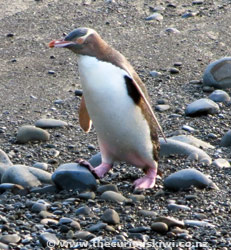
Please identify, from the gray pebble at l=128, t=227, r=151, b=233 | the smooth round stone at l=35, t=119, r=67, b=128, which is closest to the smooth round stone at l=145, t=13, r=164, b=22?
the smooth round stone at l=35, t=119, r=67, b=128

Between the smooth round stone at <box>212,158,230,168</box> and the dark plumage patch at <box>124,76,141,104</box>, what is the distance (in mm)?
786

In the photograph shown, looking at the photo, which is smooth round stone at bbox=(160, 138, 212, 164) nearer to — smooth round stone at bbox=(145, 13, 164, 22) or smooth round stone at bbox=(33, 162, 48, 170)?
smooth round stone at bbox=(33, 162, 48, 170)

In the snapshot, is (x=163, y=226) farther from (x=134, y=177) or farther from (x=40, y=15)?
(x=40, y=15)

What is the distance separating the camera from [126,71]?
5.27m

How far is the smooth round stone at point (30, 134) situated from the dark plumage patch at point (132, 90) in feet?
4.28

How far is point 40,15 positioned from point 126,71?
15.9 ft

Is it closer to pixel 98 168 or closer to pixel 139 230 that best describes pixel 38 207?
pixel 139 230

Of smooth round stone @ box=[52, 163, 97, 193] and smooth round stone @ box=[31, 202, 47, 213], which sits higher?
smooth round stone @ box=[31, 202, 47, 213]

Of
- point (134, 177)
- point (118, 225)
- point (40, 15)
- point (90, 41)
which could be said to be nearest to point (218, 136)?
point (134, 177)

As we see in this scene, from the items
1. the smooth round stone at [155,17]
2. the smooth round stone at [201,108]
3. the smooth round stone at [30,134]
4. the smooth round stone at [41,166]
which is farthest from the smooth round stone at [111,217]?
the smooth round stone at [155,17]

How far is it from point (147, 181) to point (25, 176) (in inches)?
30.4

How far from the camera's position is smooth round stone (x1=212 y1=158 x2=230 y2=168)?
5.71m

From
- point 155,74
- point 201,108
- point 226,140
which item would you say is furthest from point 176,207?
point 155,74

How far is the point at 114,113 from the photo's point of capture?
209 inches
